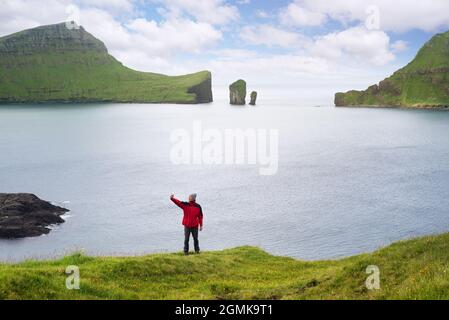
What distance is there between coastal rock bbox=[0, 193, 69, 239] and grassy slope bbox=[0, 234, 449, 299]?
177 feet

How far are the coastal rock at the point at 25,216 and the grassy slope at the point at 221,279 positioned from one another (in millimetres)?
53953

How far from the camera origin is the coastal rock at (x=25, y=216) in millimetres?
76000

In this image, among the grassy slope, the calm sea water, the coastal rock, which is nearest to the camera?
the grassy slope

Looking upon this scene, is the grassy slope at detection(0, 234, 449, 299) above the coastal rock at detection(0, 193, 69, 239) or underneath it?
above

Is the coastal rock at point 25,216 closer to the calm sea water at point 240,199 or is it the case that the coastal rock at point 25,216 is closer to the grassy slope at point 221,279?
the calm sea water at point 240,199

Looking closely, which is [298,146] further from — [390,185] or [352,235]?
[352,235]

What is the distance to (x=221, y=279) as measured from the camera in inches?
1057

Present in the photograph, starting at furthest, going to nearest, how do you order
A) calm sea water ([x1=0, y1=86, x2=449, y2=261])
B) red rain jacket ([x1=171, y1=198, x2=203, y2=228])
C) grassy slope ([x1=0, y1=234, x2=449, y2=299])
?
1. calm sea water ([x1=0, y1=86, x2=449, y2=261])
2. red rain jacket ([x1=171, y1=198, x2=203, y2=228])
3. grassy slope ([x1=0, y1=234, x2=449, y2=299])

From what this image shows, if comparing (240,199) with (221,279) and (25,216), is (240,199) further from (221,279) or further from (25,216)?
(221,279)

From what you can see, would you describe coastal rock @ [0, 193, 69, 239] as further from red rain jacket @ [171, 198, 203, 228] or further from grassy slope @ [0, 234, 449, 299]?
grassy slope @ [0, 234, 449, 299]

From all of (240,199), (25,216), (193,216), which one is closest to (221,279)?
(193,216)

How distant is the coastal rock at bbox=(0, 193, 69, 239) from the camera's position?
76.0 m

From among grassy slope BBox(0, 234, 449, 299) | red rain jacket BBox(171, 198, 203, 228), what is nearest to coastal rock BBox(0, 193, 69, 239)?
red rain jacket BBox(171, 198, 203, 228)
